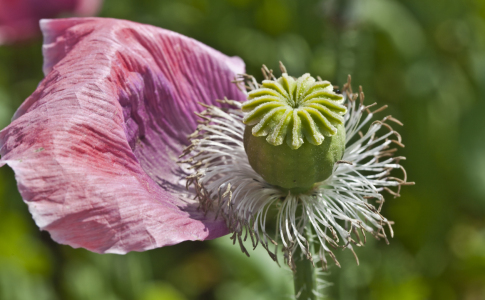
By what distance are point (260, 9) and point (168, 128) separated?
230 cm

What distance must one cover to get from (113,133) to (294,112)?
1.61 feet

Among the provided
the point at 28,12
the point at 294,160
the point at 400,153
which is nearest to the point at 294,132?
the point at 294,160

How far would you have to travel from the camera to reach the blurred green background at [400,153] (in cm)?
266

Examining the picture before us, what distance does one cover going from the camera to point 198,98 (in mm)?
1917

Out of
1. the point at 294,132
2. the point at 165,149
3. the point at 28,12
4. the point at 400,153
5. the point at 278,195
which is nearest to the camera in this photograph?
the point at 294,132

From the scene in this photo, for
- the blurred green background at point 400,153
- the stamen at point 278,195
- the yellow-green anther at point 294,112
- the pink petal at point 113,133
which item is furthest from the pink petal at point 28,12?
the yellow-green anther at point 294,112

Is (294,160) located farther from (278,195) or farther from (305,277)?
(305,277)

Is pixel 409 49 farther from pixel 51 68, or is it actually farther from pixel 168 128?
pixel 51 68

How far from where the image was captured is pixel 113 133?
1.44 m

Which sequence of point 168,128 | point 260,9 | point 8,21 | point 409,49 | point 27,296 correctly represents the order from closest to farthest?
point 168,128
point 27,296
point 8,21
point 409,49
point 260,9

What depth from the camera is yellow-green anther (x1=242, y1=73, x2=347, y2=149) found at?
1438mm

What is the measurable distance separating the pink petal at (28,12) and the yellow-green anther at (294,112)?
1.91 metres

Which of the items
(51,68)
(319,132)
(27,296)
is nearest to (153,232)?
(319,132)

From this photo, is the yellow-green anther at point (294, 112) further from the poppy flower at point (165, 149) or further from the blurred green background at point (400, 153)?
the blurred green background at point (400, 153)
